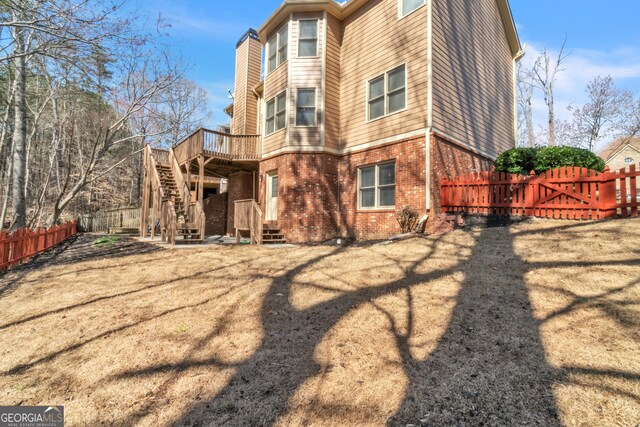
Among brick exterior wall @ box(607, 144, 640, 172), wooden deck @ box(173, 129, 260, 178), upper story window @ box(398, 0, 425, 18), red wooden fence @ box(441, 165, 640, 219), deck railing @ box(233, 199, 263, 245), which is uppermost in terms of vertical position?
brick exterior wall @ box(607, 144, 640, 172)

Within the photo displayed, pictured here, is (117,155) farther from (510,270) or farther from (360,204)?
(510,270)

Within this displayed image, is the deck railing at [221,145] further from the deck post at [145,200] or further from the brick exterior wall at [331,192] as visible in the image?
the deck post at [145,200]

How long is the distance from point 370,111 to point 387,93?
0.93 m

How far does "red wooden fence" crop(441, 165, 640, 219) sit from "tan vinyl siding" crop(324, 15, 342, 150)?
473 centimetres

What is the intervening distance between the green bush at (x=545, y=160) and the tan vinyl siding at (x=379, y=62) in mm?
3502

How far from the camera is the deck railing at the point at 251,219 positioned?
35.4 ft

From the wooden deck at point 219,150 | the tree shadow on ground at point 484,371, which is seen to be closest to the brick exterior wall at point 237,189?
the wooden deck at point 219,150

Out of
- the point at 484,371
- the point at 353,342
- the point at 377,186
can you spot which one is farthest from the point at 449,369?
the point at 377,186

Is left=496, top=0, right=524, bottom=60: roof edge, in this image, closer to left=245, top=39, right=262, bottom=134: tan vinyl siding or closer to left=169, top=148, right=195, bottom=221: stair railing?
left=245, top=39, right=262, bottom=134: tan vinyl siding

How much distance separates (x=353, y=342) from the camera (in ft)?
10.9

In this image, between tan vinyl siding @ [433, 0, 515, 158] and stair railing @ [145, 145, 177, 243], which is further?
stair railing @ [145, 145, 177, 243]

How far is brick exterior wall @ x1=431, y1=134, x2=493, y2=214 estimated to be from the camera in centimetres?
912

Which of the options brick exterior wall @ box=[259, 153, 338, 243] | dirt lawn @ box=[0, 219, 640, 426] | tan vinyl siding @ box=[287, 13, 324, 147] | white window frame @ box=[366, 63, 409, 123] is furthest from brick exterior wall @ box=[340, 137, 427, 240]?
dirt lawn @ box=[0, 219, 640, 426]

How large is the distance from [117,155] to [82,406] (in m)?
38.0
